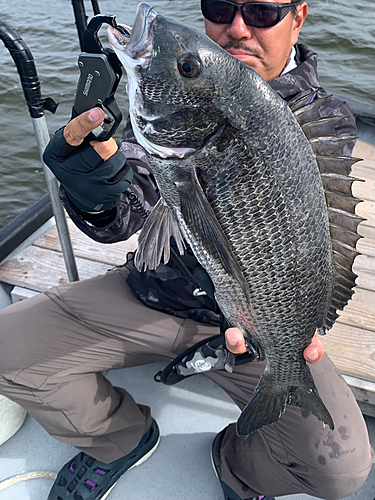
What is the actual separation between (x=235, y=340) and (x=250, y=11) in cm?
142

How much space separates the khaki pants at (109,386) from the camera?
1864 mm

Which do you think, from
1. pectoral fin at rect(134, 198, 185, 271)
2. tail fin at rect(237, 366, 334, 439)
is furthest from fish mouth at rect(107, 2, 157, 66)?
tail fin at rect(237, 366, 334, 439)

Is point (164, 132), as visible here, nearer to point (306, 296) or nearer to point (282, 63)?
point (306, 296)

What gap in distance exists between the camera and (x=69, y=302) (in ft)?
7.02

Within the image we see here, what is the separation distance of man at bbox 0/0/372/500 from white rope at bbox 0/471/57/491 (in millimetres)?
98

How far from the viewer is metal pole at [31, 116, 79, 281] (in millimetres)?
2105

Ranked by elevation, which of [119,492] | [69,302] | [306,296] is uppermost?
[306,296]

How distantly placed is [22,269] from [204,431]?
1578 mm

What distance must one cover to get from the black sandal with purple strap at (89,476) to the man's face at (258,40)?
2.00 m

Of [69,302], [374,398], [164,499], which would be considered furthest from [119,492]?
[374,398]

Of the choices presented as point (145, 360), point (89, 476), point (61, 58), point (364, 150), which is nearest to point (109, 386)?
point (145, 360)

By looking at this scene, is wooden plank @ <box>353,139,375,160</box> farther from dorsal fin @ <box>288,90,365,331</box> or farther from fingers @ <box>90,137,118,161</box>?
fingers @ <box>90,137,118,161</box>

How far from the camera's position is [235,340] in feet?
5.24

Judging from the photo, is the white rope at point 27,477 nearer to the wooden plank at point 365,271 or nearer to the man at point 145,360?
the man at point 145,360
